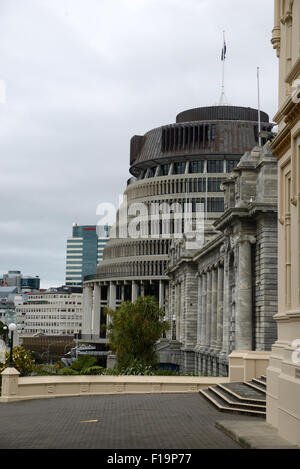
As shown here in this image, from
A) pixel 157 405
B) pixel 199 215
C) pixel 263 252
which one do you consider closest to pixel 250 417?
pixel 157 405

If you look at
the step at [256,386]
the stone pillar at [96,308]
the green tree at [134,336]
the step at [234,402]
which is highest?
the stone pillar at [96,308]

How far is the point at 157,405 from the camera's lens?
27.2m

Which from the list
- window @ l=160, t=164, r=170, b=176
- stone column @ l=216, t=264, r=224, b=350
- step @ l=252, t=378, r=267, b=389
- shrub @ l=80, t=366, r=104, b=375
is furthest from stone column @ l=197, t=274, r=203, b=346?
window @ l=160, t=164, r=170, b=176

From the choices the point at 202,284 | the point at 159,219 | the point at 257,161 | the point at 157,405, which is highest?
the point at 159,219

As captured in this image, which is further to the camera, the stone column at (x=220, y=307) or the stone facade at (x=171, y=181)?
the stone facade at (x=171, y=181)

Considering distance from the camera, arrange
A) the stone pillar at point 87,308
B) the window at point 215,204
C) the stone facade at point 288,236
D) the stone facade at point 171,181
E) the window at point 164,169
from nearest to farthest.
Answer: the stone facade at point 288,236
the window at point 215,204
the stone facade at point 171,181
the window at point 164,169
the stone pillar at point 87,308

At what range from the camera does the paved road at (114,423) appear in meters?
17.4

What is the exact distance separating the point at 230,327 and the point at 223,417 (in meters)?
30.1

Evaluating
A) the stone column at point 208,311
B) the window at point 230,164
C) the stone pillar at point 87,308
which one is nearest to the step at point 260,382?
the stone column at point 208,311

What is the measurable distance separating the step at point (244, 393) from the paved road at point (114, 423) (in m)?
1.11

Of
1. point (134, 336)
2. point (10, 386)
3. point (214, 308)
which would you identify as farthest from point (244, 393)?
point (214, 308)

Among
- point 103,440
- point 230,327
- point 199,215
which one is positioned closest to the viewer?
point 103,440

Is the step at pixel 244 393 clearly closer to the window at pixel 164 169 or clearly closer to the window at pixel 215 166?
the window at pixel 215 166
